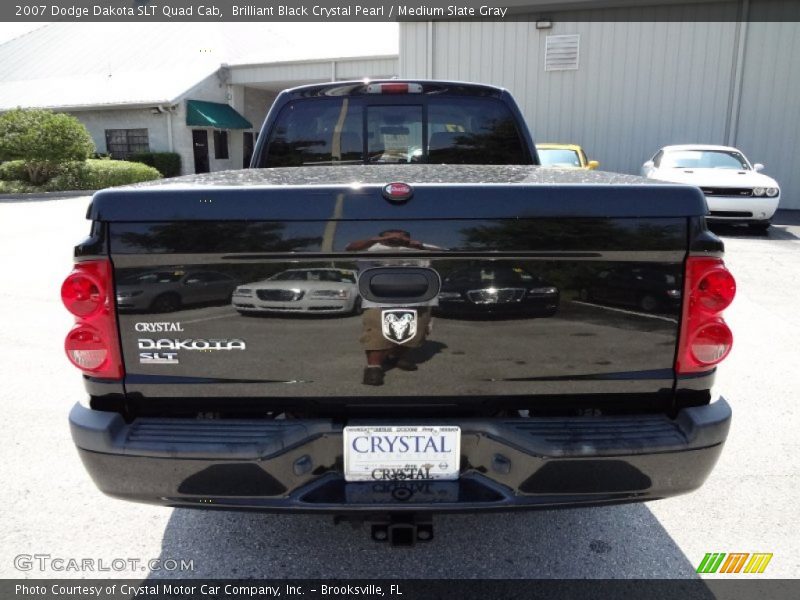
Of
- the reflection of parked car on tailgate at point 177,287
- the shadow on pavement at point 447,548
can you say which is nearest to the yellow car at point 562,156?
the shadow on pavement at point 447,548

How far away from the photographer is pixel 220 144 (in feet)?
92.6

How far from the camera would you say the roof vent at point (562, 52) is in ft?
54.2

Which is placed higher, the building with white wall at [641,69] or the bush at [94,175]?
the building with white wall at [641,69]

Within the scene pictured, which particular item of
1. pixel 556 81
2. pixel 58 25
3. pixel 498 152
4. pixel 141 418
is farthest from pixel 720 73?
pixel 58 25

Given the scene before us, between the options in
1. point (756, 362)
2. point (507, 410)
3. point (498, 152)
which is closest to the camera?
point (507, 410)

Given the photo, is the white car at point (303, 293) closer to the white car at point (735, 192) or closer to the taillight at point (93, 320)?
the taillight at point (93, 320)

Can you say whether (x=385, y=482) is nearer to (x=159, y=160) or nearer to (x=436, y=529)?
(x=436, y=529)

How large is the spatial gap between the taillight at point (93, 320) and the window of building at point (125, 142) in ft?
88.8

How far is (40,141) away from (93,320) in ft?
69.4

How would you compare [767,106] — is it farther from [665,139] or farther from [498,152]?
[498,152]

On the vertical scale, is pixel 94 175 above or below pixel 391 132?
below

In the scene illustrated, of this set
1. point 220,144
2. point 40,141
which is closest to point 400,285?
point 40,141

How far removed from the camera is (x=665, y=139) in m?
16.5

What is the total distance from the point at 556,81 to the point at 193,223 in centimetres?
1700
